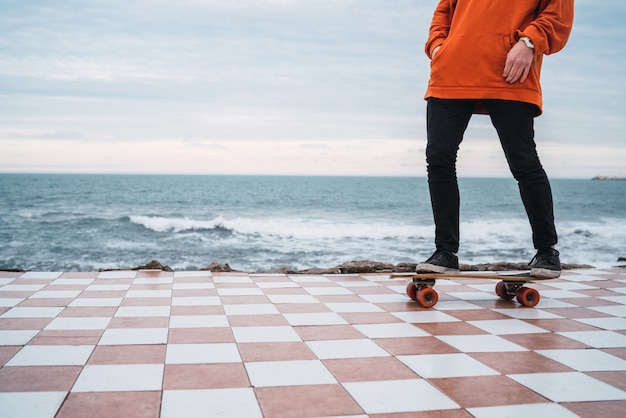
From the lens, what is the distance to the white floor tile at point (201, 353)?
1.93m

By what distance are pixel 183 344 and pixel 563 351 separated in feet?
4.93

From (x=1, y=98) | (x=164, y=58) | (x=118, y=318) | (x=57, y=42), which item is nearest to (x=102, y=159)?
(x=1, y=98)

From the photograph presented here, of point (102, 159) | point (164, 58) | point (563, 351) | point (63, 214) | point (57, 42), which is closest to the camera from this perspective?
point (563, 351)

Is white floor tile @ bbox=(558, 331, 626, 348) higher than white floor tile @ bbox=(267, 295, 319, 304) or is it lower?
higher

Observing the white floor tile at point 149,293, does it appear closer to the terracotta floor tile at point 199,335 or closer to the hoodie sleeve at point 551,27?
the terracotta floor tile at point 199,335

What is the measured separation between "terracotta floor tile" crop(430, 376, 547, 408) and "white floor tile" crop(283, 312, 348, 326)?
2.72 feet

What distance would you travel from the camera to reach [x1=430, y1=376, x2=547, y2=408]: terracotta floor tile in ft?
5.21

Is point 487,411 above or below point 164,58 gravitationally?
below

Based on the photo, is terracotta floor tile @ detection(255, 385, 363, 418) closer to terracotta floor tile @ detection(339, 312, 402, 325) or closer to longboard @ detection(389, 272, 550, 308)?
terracotta floor tile @ detection(339, 312, 402, 325)

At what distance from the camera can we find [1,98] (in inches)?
1275

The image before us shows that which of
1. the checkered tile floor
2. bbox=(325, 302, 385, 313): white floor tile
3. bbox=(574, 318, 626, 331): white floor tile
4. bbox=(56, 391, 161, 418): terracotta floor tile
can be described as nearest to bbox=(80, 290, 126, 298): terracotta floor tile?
the checkered tile floor

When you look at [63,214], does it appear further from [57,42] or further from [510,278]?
[510,278]

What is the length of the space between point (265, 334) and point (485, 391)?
963mm

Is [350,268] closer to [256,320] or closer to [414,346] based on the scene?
[256,320]
